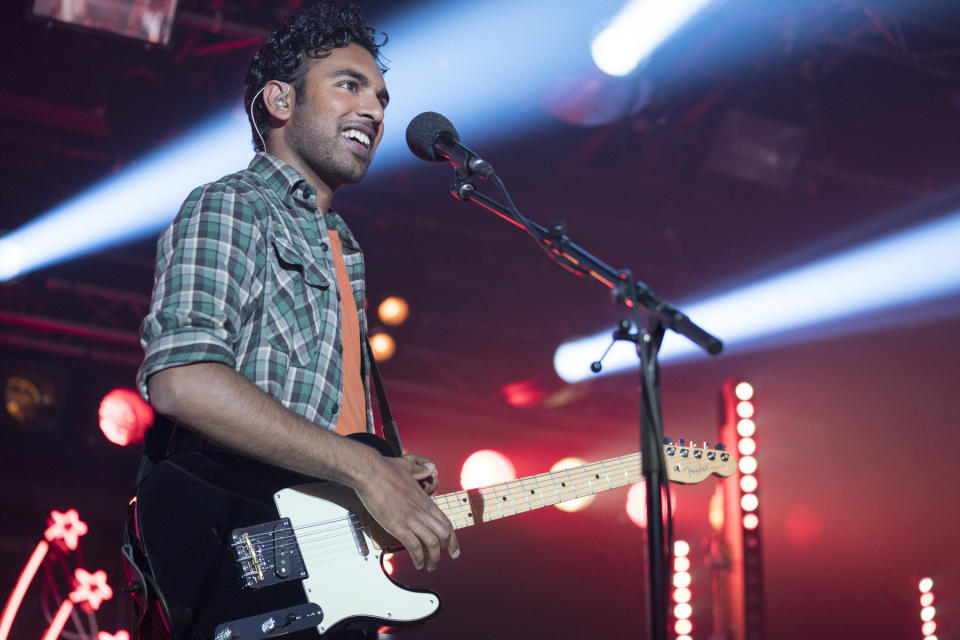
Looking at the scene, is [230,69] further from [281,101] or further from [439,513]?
[439,513]

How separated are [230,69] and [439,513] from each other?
4433 mm

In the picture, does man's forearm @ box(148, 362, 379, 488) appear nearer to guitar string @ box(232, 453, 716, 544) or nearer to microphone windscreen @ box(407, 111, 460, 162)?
guitar string @ box(232, 453, 716, 544)

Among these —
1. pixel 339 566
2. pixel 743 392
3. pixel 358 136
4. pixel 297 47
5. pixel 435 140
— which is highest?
pixel 743 392

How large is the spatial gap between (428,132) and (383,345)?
16.9 ft

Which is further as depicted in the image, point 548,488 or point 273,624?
point 548,488

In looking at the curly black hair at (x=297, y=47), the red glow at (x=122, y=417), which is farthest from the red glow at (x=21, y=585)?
the curly black hair at (x=297, y=47)

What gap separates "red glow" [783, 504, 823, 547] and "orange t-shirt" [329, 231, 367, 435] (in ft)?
19.9

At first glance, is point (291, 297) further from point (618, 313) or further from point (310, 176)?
point (618, 313)

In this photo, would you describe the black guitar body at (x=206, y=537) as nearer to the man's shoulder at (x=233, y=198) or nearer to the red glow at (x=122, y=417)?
the man's shoulder at (x=233, y=198)

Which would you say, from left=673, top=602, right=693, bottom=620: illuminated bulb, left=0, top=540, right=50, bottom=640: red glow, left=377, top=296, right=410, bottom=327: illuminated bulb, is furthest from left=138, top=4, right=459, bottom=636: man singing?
left=0, top=540, right=50, bottom=640: red glow

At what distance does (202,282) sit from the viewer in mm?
1960

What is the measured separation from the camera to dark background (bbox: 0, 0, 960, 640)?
609 cm

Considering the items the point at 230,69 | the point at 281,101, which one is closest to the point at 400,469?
the point at 281,101

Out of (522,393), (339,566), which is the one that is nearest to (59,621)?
(522,393)
